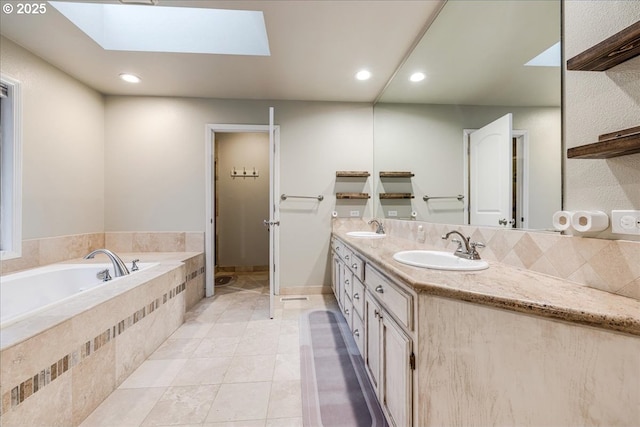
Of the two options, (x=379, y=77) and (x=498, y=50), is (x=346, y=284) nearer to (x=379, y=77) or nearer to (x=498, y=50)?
(x=498, y=50)

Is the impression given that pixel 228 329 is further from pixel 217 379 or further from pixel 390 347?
pixel 390 347

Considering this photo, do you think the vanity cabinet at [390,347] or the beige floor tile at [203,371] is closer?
the vanity cabinet at [390,347]

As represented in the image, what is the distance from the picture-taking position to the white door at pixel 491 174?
1.25m

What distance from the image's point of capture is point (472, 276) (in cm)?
98

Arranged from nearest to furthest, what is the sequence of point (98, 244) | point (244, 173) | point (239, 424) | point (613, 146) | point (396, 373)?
point (613, 146), point (396, 373), point (239, 424), point (98, 244), point (244, 173)

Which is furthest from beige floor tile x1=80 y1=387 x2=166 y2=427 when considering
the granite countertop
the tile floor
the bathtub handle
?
the granite countertop

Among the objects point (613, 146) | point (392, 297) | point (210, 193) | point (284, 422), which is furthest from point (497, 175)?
point (210, 193)

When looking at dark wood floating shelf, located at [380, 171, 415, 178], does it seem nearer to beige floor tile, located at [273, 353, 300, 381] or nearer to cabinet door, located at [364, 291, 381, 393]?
cabinet door, located at [364, 291, 381, 393]

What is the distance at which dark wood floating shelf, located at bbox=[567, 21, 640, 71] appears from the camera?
707mm

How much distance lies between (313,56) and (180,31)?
1.17 meters

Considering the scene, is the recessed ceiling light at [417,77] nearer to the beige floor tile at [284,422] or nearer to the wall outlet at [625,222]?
the wall outlet at [625,222]

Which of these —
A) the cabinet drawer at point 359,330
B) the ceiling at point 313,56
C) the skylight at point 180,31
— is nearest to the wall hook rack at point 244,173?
the ceiling at point 313,56

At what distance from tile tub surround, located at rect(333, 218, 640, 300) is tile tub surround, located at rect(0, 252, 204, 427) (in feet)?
7.00

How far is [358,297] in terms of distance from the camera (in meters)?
1.68
